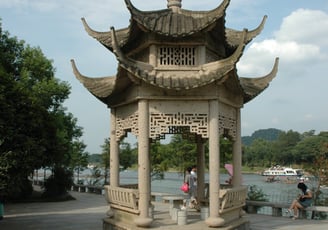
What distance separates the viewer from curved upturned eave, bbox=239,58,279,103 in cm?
1202

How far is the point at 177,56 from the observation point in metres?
11.1

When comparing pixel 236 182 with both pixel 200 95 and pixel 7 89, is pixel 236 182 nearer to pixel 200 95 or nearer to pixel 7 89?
pixel 200 95

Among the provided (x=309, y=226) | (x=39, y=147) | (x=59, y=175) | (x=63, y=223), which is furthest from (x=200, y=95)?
(x=59, y=175)

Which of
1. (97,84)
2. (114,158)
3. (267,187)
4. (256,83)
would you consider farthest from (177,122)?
(267,187)

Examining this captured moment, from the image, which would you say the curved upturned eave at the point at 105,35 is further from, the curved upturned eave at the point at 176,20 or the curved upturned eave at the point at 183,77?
the curved upturned eave at the point at 183,77

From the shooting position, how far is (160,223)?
36.1ft

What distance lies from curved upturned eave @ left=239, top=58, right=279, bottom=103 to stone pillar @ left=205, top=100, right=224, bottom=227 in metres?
1.99

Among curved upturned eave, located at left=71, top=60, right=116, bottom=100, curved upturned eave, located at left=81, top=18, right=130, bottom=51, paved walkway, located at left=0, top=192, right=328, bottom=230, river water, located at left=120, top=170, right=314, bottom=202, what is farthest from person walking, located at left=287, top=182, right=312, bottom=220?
curved upturned eave, located at left=81, top=18, right=130, bottom=51

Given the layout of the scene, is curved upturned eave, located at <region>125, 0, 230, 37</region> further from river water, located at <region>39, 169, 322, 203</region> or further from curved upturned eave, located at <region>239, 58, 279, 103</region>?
river water, located at <region>39, 169, 322, 203</region>

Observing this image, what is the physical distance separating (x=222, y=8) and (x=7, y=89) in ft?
20.8

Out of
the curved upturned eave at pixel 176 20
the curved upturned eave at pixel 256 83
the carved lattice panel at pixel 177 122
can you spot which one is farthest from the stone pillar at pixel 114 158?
the curved upturned eave at pixel 256 83

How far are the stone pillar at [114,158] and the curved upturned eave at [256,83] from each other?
12.9 feet

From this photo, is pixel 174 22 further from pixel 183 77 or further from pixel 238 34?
pixel 238 34

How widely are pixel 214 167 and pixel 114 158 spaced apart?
3227mm
